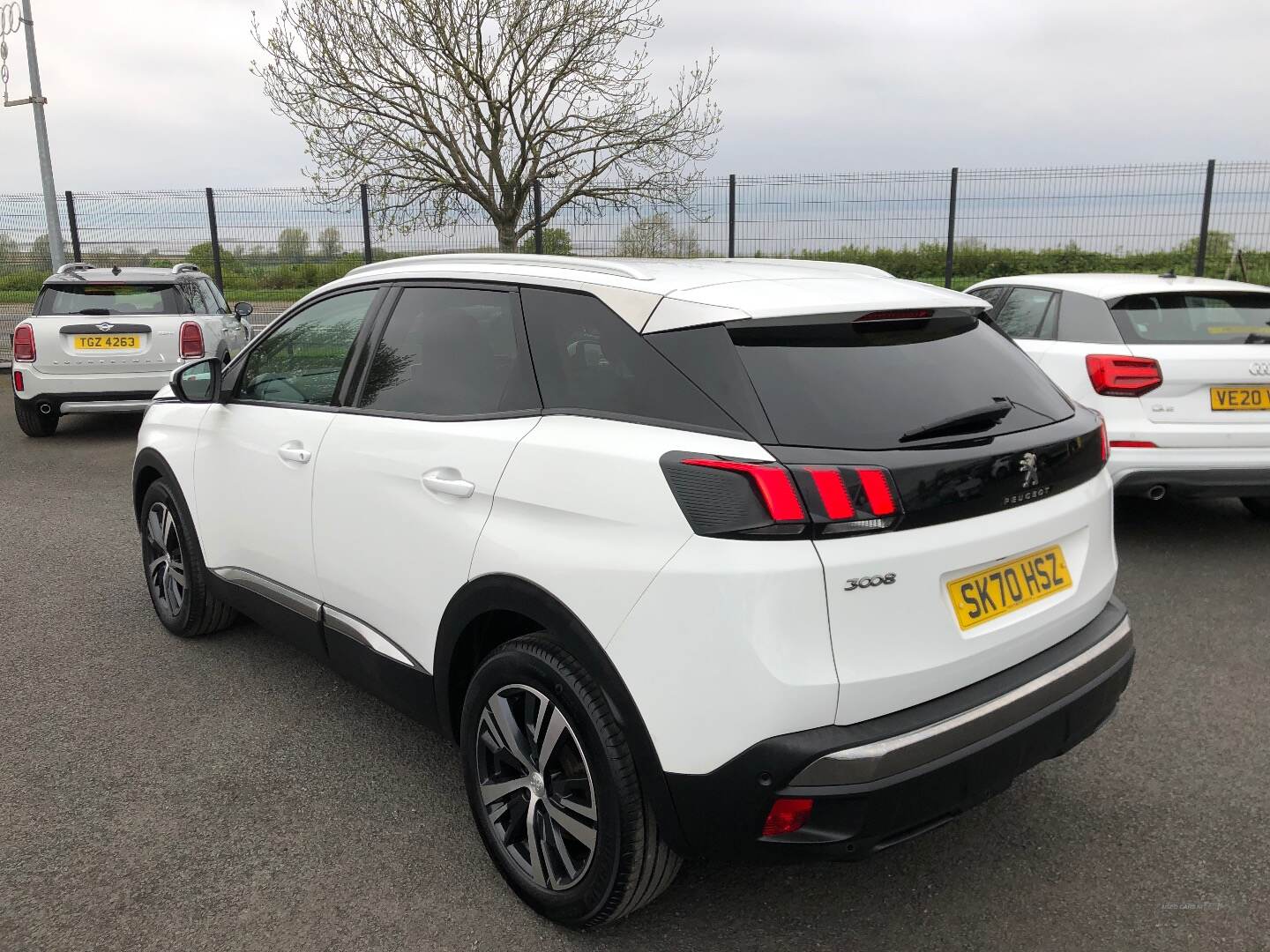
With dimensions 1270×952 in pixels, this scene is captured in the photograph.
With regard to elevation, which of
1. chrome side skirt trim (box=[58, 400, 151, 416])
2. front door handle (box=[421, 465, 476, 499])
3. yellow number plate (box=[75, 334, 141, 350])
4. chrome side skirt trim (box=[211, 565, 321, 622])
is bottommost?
chrome side skirt trim (box=[58, 400, 151, 416])

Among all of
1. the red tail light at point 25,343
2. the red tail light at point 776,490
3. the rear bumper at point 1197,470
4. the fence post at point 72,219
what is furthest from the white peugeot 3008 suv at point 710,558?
the fence post at point 72,219

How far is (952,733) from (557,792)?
956 mm

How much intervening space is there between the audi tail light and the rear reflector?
0.54 m

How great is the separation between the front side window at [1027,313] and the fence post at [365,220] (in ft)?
39.5

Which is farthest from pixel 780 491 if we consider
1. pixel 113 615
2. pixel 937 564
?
pixel 113 615

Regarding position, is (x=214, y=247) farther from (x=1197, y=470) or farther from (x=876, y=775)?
(x=876, y=775)

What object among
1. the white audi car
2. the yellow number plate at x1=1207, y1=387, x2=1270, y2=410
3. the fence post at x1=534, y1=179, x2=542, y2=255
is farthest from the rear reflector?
the fence post at x1=534, y1=179, x2=542, y2=255

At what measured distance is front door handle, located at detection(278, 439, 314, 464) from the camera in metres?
3.34

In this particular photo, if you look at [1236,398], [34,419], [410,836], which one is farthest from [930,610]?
[34,419]

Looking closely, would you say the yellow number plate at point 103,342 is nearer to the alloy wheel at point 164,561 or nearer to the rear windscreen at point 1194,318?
the alloy wheel at point 164,561

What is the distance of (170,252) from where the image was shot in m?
15.6

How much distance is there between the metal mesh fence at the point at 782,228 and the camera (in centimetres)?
1252

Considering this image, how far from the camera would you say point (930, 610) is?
7.16ft

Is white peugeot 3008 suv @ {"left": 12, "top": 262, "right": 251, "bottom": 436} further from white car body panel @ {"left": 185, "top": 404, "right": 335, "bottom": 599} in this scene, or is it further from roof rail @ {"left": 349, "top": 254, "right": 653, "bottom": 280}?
roof rail @ {"left": 349, "top": 254, "right": 653, "bottom": 280}
